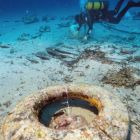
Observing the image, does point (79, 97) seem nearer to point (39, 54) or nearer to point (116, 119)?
point (116, 119)

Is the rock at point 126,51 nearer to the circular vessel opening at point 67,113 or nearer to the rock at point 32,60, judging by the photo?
the rock at point 32,60

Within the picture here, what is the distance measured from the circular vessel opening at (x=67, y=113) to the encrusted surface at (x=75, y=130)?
0.11 m

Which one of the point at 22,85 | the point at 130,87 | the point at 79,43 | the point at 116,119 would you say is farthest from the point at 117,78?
the point at 79,43

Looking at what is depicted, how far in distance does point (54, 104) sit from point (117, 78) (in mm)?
2886

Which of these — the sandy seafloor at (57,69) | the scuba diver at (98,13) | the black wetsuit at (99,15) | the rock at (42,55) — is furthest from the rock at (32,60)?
the black wetsuit at (99,15)

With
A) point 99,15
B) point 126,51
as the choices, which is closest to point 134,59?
point 126,51

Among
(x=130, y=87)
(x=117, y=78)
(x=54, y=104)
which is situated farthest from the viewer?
(x=117, y=78)

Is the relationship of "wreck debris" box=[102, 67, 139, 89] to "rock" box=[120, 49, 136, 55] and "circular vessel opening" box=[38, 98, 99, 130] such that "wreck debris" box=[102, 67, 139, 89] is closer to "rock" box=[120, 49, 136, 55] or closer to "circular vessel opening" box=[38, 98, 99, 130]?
"rock" box=[120, 49, 136, 55]

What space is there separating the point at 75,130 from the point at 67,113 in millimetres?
912

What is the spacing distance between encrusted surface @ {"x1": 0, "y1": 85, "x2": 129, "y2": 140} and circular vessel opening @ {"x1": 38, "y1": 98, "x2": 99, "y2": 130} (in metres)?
0.11

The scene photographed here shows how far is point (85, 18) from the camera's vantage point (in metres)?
10.8

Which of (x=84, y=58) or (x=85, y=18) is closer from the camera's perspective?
(x=84, y=58)

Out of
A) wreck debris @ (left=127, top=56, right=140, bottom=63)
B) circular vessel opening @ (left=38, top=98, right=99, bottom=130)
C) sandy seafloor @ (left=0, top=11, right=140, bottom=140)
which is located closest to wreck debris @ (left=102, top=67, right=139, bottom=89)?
sandy seafloor @ (left=0, top=11, right=140, bottom=140)

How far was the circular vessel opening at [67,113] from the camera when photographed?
3.01m
